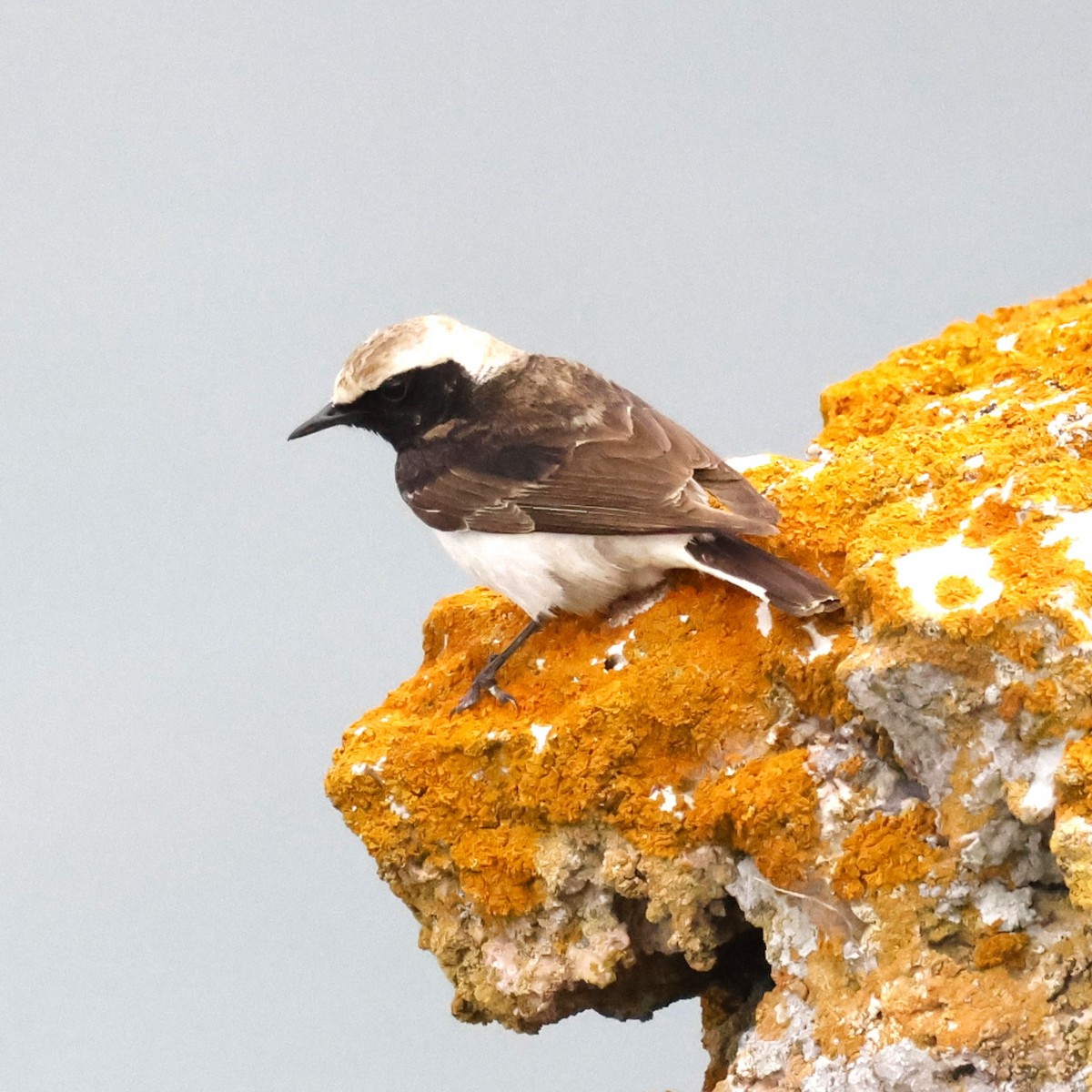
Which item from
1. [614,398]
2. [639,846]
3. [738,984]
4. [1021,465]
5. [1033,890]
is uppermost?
[614,398]

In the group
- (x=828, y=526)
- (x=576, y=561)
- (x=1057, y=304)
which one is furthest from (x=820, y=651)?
(x=1057, y=304)

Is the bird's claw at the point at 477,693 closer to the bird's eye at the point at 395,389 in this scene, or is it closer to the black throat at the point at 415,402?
the black throat at the point at 415,402

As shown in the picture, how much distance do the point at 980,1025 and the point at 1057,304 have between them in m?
3.47

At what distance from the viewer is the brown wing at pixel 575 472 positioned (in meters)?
6.44

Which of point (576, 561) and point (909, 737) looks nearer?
point (909, 737)

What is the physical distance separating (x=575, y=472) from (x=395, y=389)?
2.91ft

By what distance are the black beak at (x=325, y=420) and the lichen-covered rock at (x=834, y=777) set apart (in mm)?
879

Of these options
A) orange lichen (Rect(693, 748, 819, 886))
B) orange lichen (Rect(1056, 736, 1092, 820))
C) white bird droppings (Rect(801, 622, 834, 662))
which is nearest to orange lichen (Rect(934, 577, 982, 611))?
orange lichen (Rect(1056, 736, 1092, 820))

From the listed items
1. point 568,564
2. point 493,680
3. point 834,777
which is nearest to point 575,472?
point 568,564

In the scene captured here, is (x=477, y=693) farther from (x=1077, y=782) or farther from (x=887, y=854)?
(x=1077, y=782)

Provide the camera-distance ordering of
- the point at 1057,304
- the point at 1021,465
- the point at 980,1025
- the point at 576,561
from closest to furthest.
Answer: the point at 980,1025, the point at 1021,465, the point at 576,561, the point at 1057,304

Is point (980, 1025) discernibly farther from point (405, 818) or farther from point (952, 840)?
point (405, 818)

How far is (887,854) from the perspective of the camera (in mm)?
5727

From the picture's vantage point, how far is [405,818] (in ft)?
22.1
